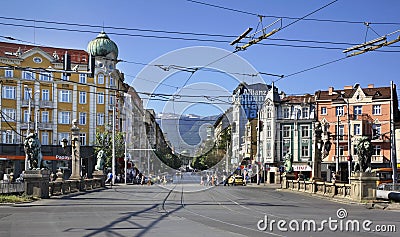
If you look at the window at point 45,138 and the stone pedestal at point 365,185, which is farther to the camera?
the window at point 45,138

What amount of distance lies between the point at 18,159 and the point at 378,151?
47552 mm

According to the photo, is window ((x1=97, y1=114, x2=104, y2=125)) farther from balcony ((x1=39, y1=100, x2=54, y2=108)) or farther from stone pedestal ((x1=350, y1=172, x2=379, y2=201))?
stone pedestal ((x1=350, y1=172, x2=379, y2=201))

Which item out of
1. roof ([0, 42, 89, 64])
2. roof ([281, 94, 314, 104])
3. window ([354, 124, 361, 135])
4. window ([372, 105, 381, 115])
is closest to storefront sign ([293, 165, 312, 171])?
window ([354, 124, 361, 135])

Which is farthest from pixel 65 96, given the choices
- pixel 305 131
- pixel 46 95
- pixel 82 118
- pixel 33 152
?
pixel 33 152

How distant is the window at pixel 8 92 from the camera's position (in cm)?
6931

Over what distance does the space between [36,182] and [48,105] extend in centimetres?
4626

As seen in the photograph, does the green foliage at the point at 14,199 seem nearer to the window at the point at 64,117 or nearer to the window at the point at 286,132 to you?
the window at the point at 64,117

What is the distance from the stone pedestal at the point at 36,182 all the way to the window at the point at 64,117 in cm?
4582

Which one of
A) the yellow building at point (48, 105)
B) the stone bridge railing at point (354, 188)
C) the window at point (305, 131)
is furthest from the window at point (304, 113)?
the stone bridge railing at point (354, 188)

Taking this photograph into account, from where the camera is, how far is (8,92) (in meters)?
69.8

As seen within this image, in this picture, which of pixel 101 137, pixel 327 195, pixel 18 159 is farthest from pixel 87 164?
pixel 327 195

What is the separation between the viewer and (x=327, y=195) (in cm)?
3391

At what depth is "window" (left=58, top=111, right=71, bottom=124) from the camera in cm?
7300

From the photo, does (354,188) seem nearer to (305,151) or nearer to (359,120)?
(359,120)
